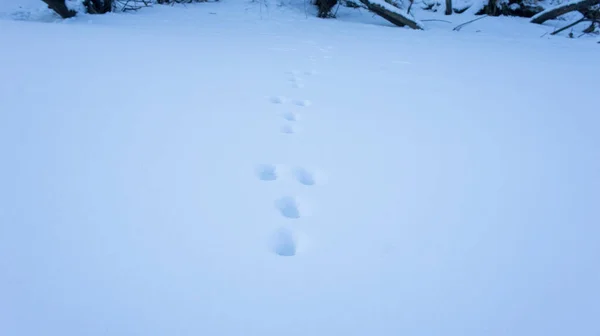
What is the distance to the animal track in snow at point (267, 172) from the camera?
1.15 metres

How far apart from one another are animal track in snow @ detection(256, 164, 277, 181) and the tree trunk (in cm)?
558

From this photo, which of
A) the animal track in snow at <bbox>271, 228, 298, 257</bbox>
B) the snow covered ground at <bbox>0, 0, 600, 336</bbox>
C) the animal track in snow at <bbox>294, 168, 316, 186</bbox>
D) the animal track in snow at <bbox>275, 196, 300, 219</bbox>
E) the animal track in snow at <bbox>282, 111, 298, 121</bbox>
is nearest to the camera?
the snow covered ground at <bbox>0, 0, 600, 336</bbox>

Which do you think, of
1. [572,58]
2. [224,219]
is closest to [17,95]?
[224,219]

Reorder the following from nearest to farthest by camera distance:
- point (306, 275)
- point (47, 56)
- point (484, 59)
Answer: point (306, 275)
point (47, 56)
point (484, 59)

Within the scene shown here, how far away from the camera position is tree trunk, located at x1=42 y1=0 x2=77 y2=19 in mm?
4889

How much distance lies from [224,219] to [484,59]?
2.88m

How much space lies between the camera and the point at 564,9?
5.36m

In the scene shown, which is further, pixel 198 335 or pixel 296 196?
pixel 296 196

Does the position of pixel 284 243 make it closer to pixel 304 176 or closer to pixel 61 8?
pixel 304 176

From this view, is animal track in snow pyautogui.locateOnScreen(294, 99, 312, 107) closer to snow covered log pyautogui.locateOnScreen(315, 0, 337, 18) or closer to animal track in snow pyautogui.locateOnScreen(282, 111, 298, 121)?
animal track in snow pyautogui.locateOnScreen(282, 111, 298, 121)

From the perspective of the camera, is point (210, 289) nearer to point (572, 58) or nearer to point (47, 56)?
point (47, 56)

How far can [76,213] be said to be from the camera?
0.84 metres

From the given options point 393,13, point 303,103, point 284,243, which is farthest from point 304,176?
point 393,13

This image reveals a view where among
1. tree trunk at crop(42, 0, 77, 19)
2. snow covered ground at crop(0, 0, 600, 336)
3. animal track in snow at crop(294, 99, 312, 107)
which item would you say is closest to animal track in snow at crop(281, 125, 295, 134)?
snow covered ground at crop(0, 0, 600, 336)
